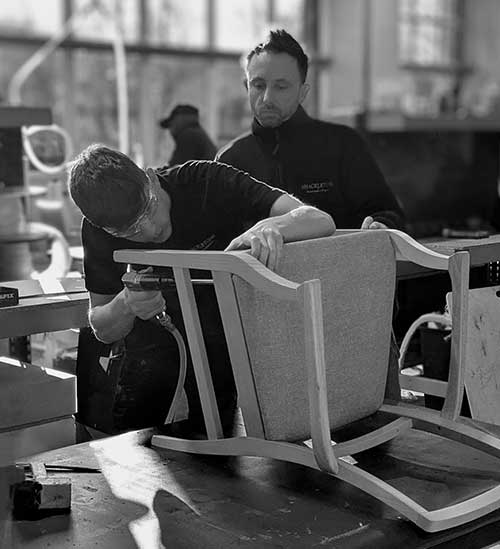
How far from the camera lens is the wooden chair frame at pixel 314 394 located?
1.32 metres

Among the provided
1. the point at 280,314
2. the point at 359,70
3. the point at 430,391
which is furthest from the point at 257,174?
the point at 359,70

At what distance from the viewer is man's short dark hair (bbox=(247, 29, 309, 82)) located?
2.32 metres

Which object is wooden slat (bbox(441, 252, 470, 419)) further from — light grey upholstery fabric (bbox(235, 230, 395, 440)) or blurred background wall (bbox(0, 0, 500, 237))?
blurred background wall (bbox(0, 0, 500, 237))

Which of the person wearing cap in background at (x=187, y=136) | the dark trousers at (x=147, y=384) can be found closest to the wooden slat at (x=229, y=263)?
the dark trousers at (x=147, y=384)

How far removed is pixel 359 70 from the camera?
8523 millimetres

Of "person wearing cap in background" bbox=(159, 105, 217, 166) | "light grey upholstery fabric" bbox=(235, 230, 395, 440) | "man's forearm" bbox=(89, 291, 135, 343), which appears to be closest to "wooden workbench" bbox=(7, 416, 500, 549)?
"light grey upholstery fabric" bbox=(235, 230, 395, 440)

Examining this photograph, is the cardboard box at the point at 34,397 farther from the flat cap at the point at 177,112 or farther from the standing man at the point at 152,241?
the flat cap at the point at 177,112

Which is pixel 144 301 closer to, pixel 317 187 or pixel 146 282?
pixel 146 282

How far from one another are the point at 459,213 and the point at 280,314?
597cm

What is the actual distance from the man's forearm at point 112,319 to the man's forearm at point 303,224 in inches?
13.0

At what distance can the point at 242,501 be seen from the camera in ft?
4.75

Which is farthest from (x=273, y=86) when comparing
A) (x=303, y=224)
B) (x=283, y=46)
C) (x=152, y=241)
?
(x=303, y=224)

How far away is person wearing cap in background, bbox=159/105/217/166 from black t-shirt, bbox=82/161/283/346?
4.96 feet

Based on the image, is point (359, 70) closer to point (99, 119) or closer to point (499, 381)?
point (99, 119)
